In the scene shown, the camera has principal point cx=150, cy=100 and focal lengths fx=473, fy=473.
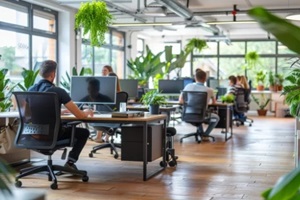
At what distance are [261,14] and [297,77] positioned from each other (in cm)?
473

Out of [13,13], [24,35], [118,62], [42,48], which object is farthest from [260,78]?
[13,13]

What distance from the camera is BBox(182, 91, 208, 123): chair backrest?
7828 mm

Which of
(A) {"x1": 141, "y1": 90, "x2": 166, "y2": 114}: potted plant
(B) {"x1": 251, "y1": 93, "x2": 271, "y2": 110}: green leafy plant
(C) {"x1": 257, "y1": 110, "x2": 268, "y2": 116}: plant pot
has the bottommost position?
(C) {"x1": 257, "y1": 110, "x2": 268, "y2": 116}: plant pot

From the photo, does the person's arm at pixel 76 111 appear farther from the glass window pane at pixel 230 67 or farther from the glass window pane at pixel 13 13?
the glass window pane at pixel 230 67

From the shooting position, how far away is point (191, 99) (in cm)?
793

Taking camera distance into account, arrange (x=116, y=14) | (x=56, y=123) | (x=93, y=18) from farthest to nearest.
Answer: (x=116, y=14) → (x=93, y=18) → (x=56, y=123)

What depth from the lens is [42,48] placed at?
10.1 m

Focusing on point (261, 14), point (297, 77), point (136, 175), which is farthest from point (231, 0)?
point (261, 14)

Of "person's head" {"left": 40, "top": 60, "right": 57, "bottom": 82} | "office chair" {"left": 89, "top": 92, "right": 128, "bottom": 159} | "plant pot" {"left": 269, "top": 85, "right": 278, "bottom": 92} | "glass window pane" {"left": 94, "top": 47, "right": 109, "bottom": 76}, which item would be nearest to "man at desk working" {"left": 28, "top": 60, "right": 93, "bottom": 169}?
"person's head" {"left": 40, "top": 60, "right": 57, "bottom": 82}

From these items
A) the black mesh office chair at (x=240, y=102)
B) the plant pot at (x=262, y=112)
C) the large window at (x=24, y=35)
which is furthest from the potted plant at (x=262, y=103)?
the large window at (x=24, y=35)

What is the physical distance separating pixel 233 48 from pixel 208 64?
3.41 feet

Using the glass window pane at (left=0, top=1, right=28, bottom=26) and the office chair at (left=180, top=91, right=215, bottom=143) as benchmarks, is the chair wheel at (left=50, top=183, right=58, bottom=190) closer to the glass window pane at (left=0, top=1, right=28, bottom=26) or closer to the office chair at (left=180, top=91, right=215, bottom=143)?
the office chair at (left=180, top=91, right=215, bottom=143)

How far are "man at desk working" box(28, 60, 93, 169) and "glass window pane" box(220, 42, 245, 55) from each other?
1222cm

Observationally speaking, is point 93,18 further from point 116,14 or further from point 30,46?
point 116,14
